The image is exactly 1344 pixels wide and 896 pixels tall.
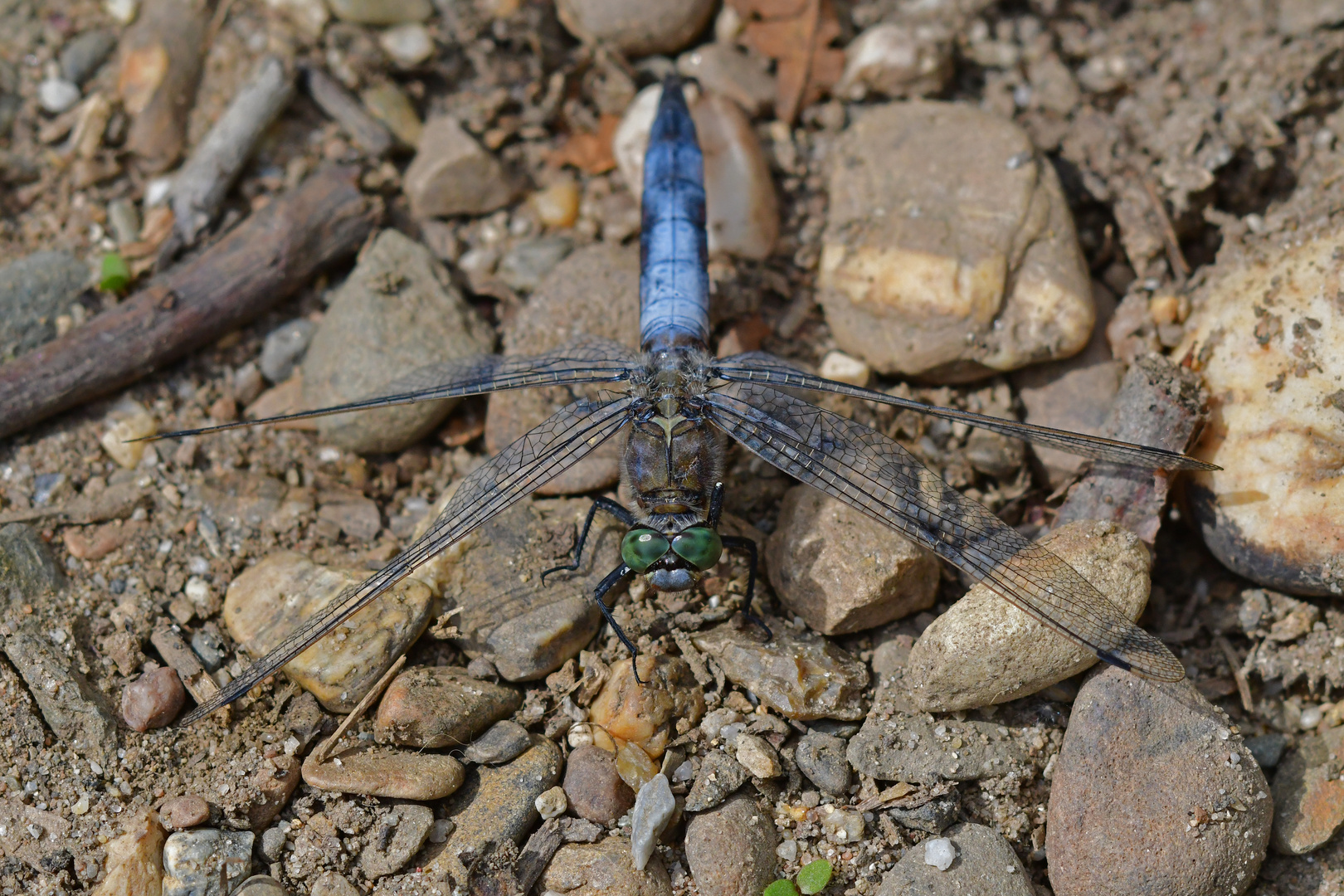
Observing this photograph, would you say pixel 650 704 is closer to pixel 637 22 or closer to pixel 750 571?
pixel 750 571

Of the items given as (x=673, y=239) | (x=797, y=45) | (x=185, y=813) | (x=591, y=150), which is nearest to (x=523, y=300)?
(x=673, y=239)

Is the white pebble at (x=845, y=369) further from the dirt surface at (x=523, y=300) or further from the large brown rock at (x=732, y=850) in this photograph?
the large brown rock at (x=732, y=850)

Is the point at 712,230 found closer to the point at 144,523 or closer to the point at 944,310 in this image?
the point at 944,310

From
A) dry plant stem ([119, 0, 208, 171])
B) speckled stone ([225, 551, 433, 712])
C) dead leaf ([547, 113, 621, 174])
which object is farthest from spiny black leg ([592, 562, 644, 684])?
dry plant stem ([119, 0, 208, 171])

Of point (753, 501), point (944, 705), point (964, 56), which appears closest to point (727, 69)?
point (964, 56)

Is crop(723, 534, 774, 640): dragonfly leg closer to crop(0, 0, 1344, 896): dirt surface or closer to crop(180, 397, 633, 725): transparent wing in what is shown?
crop(0, 0, 1344, 896): dirt surface
